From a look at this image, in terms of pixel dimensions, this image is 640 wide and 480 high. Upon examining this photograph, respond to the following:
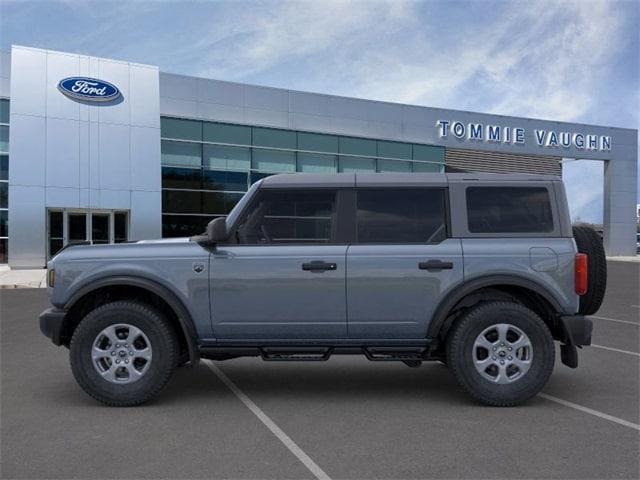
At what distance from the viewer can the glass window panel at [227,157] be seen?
84.8ft

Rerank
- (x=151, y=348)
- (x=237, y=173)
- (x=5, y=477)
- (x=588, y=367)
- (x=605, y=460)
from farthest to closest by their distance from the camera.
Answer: (x=237, y=173) → (x=588, y=367) → (x=151, y=348) → (x=605, y=460) → (x=5, y=477)

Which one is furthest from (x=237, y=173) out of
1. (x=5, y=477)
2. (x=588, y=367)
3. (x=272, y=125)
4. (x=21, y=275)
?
(x=5, y=477)

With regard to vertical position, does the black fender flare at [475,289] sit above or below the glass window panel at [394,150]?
below

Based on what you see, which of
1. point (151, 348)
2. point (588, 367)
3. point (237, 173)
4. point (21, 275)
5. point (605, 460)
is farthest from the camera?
point (237, 173)

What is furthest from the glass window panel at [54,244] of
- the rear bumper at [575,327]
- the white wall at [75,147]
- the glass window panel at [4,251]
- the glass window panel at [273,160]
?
the rear bumper at [575,327]

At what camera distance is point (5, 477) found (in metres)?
3.57

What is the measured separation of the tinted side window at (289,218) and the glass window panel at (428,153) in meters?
25.9

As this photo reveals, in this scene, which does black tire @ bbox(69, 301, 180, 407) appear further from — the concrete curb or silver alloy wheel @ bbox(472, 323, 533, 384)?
the concrete curb

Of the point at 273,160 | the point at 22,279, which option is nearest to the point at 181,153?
the point at 273,160

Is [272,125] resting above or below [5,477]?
above

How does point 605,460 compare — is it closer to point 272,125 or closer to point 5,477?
point 5,477

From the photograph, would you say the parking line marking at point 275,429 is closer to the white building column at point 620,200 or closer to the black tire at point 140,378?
the black tire at point 140,378

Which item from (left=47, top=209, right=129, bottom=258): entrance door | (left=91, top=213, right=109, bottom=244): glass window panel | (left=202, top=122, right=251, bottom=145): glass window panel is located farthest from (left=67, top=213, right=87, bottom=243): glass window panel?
(left=202, top=122, right=251, bottom=145): glass window panel

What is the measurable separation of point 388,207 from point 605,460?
2.55 metres
